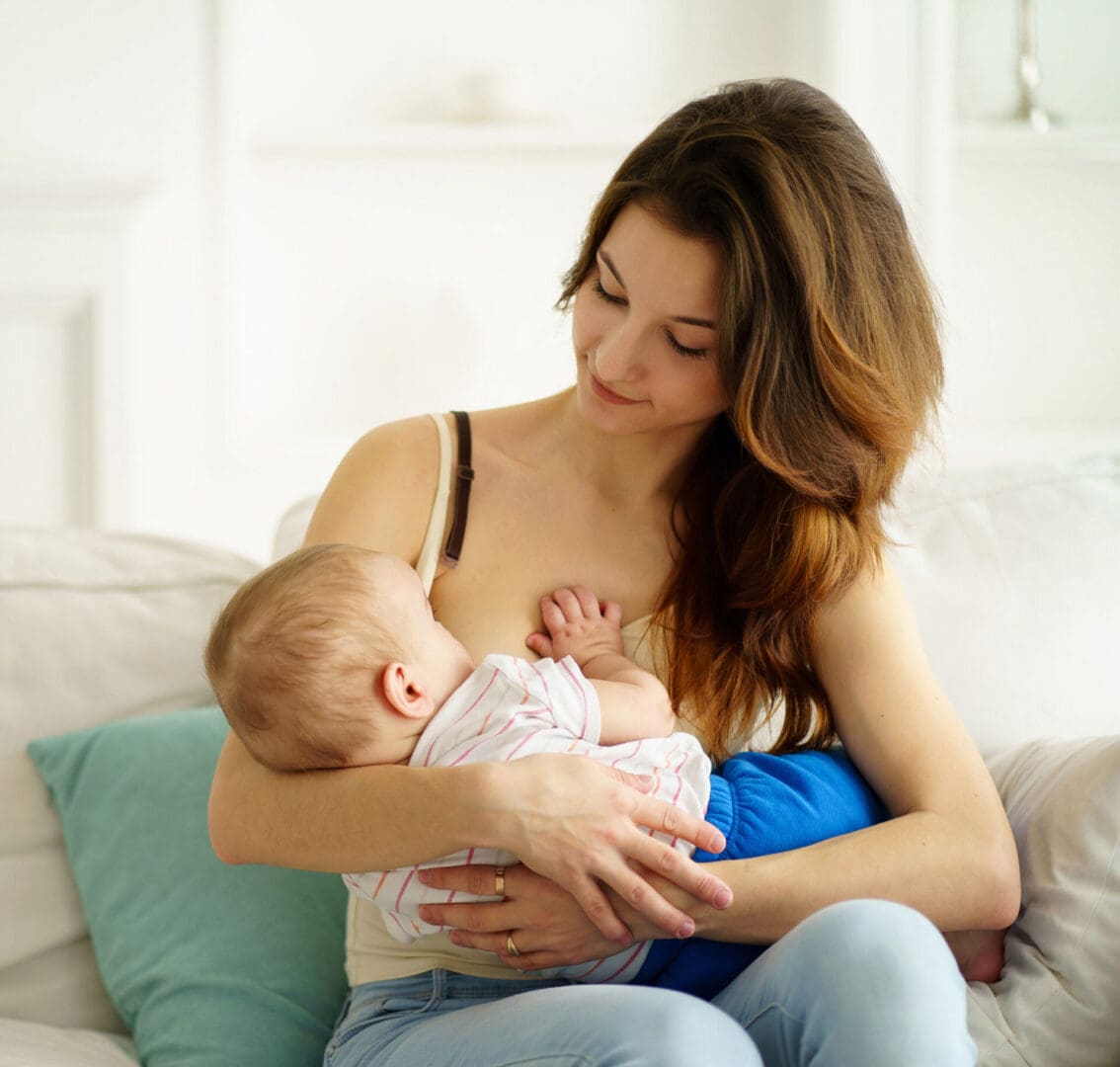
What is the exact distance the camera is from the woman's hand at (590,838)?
1.26 meters

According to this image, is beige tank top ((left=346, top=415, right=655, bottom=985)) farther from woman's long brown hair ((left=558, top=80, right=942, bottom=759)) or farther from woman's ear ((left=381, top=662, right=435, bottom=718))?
woman's ear ((left=381, top=662, right=435, bottom=718))

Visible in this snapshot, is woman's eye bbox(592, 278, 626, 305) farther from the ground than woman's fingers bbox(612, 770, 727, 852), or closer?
farther from the ground

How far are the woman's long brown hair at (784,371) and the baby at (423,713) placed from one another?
174 millimetres

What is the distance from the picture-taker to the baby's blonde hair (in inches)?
50.7

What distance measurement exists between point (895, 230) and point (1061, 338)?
6.66 ft

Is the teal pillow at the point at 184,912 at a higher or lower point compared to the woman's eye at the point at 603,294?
lower

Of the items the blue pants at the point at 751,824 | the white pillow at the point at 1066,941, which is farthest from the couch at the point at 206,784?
the blue pants at the point at 751,824

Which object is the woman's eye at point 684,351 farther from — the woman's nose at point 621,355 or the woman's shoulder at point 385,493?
the woman's shoulder at point 385,493

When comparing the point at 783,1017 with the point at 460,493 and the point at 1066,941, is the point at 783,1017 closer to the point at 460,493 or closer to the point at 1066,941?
the point at 1066,941

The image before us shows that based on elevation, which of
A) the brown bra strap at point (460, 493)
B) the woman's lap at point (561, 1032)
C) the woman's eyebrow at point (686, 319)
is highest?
the woman's eyebrow at point (686, 319)

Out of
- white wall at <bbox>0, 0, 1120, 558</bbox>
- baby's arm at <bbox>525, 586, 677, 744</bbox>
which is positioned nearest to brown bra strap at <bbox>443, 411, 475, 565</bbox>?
baby's arm at <bbox>525, 586, 677, 744</bbox>

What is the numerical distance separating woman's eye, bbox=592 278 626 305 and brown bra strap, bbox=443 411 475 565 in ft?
0.85

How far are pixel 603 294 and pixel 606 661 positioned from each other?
1.39ft

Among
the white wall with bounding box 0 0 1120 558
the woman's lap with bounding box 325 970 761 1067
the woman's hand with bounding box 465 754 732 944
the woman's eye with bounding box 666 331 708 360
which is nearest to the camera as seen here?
the woman's lap with bounding box 325 970 761 1067
